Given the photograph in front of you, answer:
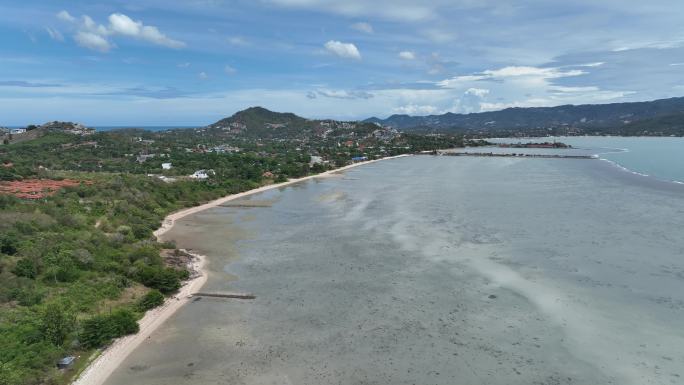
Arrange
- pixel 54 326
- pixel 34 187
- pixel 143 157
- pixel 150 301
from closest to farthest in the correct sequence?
pixel 54 326, pixel 150 301, pixel 34 187, pixel 143 157

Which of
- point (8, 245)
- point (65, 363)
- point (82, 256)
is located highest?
point (8, 245)

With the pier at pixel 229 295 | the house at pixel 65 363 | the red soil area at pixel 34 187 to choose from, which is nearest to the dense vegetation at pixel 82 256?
the house at pixel 65 363

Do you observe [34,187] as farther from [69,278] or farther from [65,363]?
[65,363]

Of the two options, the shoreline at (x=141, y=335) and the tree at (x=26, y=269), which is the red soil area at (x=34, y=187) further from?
the tree at (x=26, y=269)

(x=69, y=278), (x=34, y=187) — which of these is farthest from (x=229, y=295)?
(x=34, y=187)

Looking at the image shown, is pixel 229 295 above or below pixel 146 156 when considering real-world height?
below

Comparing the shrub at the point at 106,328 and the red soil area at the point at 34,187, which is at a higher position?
the red soil area at the point at 34,187
